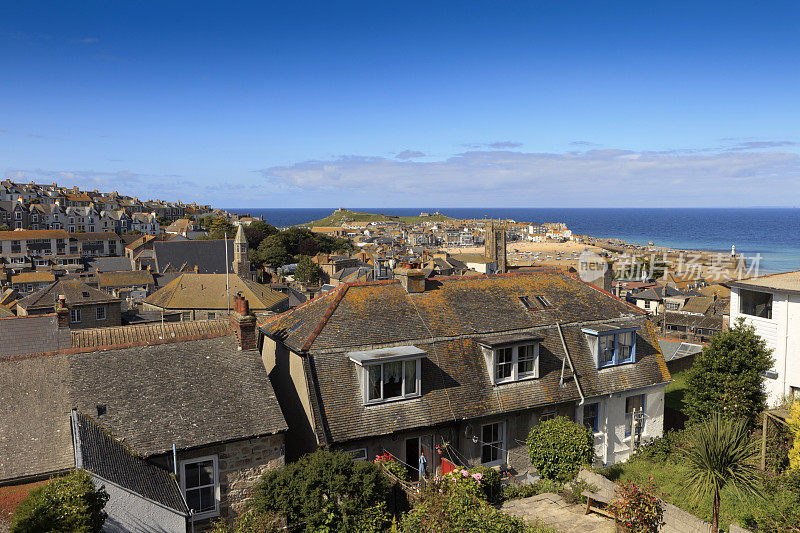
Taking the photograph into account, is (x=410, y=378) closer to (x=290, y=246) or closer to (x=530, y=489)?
(x=530, y=489)

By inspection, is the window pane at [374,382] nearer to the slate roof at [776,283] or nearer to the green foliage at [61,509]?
the green foliage at [61,509]

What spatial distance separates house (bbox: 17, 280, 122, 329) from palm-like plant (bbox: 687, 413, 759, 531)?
47.5m

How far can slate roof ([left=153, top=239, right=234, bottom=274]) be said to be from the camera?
90938mm

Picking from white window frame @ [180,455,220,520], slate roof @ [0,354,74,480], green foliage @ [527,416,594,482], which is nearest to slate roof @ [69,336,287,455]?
slate roof @ [0,354,74,480]

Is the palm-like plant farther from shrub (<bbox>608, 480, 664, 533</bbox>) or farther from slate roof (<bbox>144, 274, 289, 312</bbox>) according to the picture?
slate roof (<bbox>144, 274, 289, 312</bbox>)

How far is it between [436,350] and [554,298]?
6930 millimetres

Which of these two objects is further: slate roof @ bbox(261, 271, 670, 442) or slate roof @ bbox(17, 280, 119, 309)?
slate roof @ bbox(17, 280, 119, 309)

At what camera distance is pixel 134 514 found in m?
13.0

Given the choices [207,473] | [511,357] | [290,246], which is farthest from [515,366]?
[290,246]

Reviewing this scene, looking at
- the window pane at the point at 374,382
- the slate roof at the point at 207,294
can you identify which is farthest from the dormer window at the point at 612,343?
the slate roof at the point at 207,294

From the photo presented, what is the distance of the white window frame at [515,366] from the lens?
1980 cm

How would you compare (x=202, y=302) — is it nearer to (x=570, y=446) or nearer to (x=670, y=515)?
(x=570, y=446)

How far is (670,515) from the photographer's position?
571 inches

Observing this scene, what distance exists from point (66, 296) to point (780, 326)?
171ft
